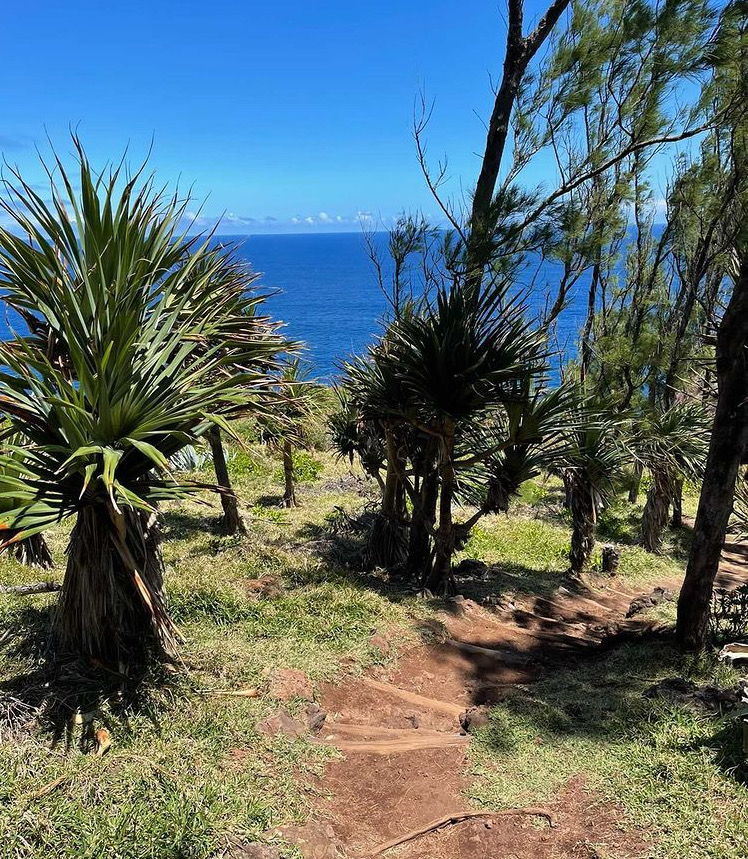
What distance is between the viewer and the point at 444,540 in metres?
7.46

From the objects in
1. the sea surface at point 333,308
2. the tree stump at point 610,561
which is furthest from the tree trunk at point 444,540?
the tree stump at point 610,561

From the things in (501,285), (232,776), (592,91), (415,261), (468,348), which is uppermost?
(592,91)

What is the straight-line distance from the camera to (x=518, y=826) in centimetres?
354

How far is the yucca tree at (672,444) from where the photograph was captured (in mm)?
8578

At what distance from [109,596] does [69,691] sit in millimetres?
615

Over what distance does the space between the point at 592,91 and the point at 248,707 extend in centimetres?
815

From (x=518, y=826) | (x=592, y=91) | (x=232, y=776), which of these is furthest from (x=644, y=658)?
(x=592, y=91)

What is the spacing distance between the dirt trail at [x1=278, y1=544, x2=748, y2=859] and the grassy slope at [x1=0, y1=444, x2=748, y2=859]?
0.56ft

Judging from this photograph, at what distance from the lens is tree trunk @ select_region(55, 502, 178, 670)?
155 inches

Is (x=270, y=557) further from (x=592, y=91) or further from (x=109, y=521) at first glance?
(x=592, y=91)

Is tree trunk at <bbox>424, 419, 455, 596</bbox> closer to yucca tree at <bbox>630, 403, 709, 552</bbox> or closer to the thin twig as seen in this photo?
yucca tree at <bbox>630, 403, 709, 552</bbox>

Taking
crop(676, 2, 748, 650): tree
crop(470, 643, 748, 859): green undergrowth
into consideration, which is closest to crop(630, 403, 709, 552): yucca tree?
crop(676, 2, 748, 650): tree

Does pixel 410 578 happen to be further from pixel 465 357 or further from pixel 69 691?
pixel 69 691

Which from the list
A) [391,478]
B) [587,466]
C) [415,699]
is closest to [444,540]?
[391,478]
